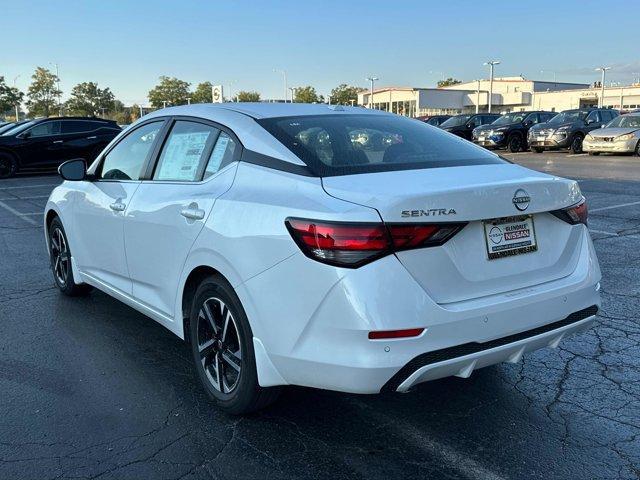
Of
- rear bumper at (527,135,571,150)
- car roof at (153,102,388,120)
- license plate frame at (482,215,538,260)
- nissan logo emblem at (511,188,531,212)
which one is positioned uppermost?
car roof at (153,102,388,120)

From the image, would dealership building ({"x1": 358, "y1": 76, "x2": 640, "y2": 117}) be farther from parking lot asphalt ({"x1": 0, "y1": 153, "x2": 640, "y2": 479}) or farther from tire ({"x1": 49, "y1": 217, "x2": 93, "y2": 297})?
parking lot asphalt ({"x1": 0, "y1": 153, "x2": 640, "y2": 479})

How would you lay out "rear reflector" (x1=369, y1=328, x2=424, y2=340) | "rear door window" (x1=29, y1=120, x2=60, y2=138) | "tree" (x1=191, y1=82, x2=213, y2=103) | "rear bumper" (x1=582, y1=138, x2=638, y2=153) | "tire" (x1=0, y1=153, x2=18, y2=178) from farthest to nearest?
"tree" (x1=191, y1=82, x2=213, y2=103), "rear bumper" (x1=582, y1=138, x2=638, y2=153), "rear door window" (x1=29, y1=120, x2=60, y2=138), "tire" (x1=0, y1=153, x2=18, y2=178), "rear reflector" (x1=369, y1=328, x2=424, y2=340)

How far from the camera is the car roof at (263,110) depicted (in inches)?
146

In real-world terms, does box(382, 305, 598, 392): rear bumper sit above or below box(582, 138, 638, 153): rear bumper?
above

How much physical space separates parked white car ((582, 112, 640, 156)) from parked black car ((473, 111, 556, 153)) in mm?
4242

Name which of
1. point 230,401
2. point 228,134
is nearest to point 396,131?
point 228,134

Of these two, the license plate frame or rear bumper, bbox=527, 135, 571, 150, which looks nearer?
the license plate frame

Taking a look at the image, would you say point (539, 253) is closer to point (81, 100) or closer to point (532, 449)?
point (532, 449)

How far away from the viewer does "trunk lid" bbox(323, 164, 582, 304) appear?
2.63 meters

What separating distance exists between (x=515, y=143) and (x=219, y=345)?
1008 inches

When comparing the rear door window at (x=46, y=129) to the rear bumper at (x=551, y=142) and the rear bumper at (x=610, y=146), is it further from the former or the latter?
the rear bumper at (x=610, y=146)

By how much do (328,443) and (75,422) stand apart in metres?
1.37

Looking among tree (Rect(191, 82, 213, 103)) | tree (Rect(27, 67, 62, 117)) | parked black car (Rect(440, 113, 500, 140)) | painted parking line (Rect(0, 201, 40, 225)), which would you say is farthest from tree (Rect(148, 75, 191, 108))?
painted parking line (Rect(0, 201, 40, 225))

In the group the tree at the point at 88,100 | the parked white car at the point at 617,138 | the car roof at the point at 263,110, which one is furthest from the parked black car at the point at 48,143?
the tree at the point at 88,100
